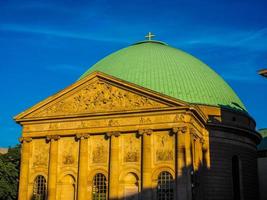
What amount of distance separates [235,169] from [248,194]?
3.26 m

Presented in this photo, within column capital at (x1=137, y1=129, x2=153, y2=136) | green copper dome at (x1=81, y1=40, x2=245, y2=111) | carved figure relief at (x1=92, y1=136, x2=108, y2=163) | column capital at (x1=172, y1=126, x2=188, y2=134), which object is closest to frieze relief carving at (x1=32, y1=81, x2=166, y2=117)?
column capital at (x1=137, y1=129, x2=153, y2=136)

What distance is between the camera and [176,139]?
125 ft

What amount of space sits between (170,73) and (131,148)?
35.0ft

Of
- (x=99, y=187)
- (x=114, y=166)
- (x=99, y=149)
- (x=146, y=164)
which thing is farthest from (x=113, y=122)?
(x=99, y=187)

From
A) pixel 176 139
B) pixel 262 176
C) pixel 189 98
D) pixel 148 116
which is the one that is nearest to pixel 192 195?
pixel 176 139

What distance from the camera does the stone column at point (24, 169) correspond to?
138ft

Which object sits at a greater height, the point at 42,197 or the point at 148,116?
the point at 148,116

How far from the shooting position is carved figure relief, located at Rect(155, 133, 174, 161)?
38.4 meters

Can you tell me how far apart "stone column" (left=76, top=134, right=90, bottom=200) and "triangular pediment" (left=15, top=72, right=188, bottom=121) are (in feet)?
7.80

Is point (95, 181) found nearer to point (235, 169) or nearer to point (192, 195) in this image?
point (192, 195)

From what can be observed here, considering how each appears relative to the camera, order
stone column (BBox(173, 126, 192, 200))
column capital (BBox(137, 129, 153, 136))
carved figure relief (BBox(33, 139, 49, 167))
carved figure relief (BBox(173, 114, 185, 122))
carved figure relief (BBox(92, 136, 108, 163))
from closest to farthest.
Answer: stone column (BBox(173, 126, 192, 200)) < carved figure relief (BBox(173, 114, 185, 122)) < column capital (BBox(137, 129, 153, 136)) < carved figure relief (BBox(92, 136, 108, 163)) < carved figure relief (BBox(33, 139, 49, 167))

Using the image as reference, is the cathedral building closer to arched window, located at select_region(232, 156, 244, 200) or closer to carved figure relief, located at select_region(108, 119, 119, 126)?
carved figure relief, located at select_region(108, 119, 119, 126)

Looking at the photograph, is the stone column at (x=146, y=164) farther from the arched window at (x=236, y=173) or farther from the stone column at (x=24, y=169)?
the arched window at (x=236, y=173)

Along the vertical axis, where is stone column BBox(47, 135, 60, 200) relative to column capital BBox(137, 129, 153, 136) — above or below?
below
